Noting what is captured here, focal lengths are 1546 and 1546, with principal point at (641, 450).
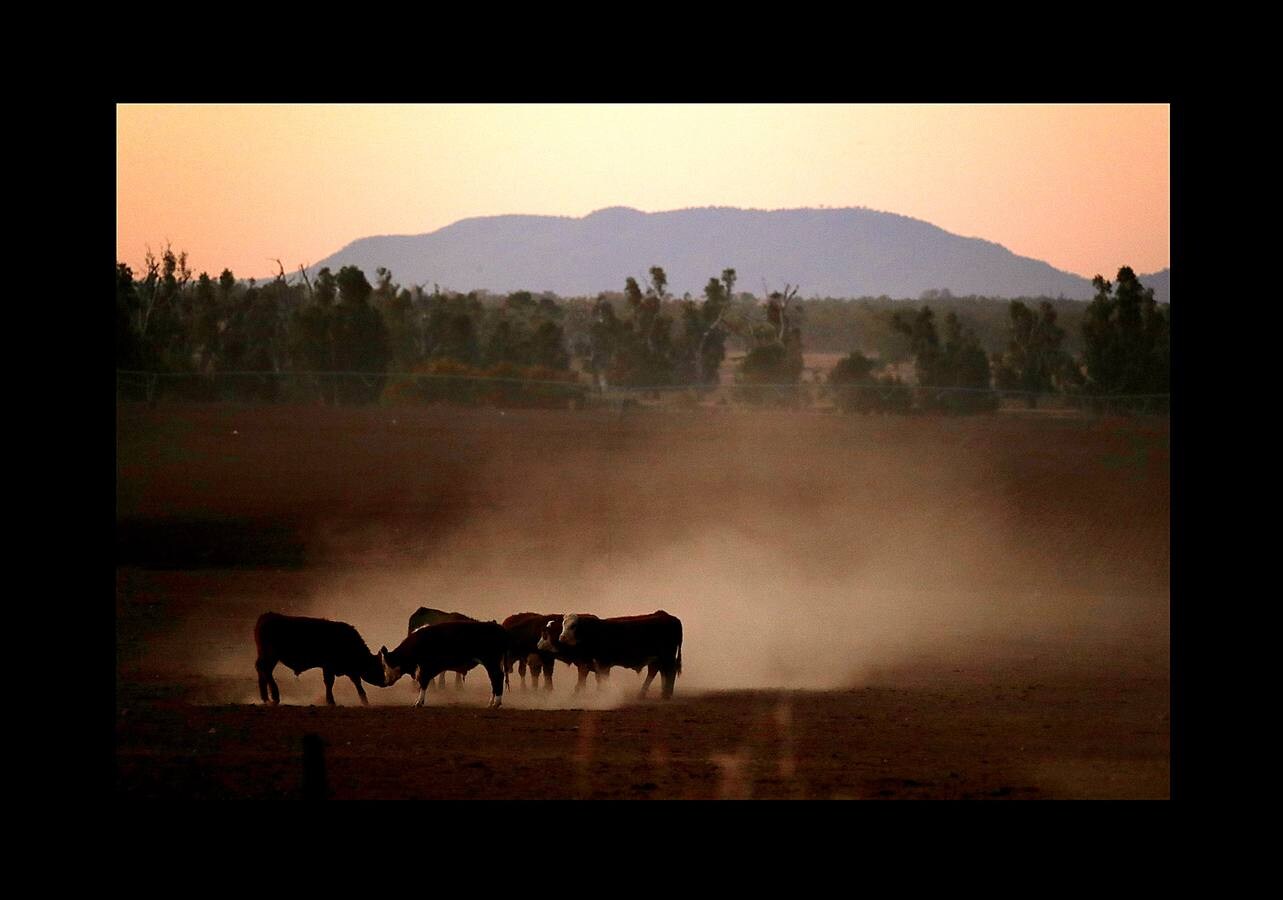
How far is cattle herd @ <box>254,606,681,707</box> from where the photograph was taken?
15.6 meters

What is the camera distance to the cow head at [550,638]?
16.6m

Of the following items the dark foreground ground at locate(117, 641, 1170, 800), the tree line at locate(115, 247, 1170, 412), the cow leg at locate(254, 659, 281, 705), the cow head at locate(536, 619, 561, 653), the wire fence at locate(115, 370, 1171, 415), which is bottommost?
the dark foreground ground at locate(117, 641, 1170, 800)

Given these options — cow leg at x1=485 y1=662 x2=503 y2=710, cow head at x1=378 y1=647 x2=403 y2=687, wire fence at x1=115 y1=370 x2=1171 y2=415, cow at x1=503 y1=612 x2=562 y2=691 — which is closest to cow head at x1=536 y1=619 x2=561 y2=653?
cow at x1=503 y1=612 x2=562 y2=691

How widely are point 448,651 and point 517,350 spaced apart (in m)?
59.8

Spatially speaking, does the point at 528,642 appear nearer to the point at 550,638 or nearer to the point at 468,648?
the point at 550,638

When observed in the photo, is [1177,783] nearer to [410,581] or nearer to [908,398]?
[410,581]

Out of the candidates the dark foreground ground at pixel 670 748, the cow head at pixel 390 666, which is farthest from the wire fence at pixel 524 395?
the dark foreground ground at pixel 670 748

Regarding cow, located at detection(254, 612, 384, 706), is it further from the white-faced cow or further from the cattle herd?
the white-faced cow

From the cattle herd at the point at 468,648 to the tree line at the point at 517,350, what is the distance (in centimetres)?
3867

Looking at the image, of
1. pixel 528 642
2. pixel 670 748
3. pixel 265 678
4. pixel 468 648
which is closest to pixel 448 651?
pixel 468 648

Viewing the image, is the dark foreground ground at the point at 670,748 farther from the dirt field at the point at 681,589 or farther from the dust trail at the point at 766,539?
the dust trail at the point at 766,539

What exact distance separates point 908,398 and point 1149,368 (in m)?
13.8

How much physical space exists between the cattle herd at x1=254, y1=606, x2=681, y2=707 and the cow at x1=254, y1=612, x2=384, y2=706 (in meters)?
0.01

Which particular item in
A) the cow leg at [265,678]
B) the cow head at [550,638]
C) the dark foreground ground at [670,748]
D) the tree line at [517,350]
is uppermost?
the tree line at [517,350]
